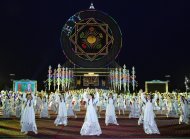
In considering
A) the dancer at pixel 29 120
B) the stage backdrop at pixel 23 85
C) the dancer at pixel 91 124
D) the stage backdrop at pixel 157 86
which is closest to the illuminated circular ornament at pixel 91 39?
the stage backdrop at pixel 157 86

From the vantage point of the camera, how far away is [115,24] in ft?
201

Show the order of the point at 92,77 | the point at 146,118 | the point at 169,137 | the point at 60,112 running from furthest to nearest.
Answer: the point at 92,77, the point at 60,112, the point at 146,118, the point at 169,137

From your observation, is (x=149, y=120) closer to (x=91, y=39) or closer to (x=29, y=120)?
(x=29, y=120)

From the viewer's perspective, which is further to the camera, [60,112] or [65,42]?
[65,42]

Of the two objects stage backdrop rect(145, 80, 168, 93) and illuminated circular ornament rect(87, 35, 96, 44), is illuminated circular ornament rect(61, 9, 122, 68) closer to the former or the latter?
illuminated circular ornament rect(87, 35, 96, 44)

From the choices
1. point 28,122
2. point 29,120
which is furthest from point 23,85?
point 29,120

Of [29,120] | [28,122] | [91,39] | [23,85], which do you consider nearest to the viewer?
[29,120]

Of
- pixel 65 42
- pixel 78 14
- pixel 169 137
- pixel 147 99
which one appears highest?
pixel 78 14

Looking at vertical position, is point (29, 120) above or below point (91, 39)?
below

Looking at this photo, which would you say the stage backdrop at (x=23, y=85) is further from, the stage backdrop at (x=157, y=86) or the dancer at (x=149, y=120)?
the dancer at (x=149, y=120)

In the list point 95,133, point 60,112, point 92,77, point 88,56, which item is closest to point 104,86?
point 92,77

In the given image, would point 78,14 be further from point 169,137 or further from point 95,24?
point 169,137

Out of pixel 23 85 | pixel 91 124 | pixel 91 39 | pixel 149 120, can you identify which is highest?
pixel 91 39

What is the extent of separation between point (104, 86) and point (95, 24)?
18522mm
